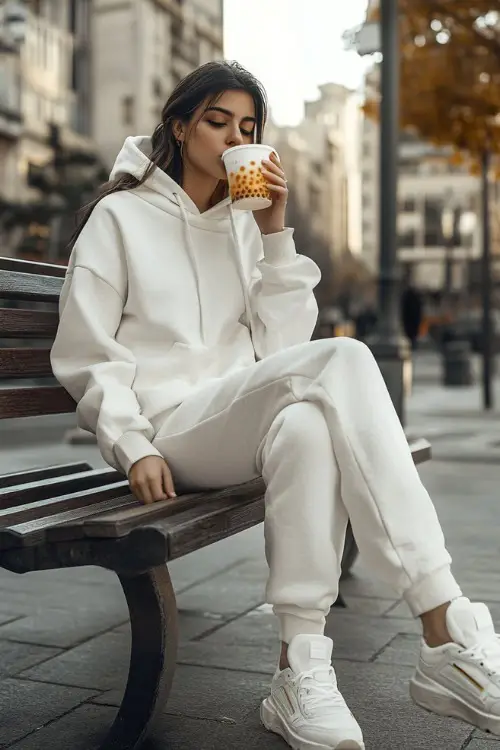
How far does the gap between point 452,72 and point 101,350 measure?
12.2 m

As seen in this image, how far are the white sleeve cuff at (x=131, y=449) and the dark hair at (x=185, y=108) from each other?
73cm

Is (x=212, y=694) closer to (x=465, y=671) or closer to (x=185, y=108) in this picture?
(x=465, y=671)

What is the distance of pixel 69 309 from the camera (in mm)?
2865

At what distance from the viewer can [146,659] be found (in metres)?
2.48

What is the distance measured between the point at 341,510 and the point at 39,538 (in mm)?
640

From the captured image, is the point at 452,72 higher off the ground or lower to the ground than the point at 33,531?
higher

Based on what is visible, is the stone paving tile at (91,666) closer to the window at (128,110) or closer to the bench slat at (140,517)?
the bench slat at (140,517)

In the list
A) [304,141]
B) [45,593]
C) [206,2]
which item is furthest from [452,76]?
[304,141]

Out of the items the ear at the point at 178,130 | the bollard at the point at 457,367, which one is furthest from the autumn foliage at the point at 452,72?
the ear at the point at 178,130

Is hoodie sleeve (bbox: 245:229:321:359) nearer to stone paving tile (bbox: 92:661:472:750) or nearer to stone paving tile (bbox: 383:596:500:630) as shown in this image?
stone paving tile (bbox: 92:661:472:750)

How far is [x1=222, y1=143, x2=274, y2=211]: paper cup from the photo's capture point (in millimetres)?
2699

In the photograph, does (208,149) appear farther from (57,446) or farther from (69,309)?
(57,446)

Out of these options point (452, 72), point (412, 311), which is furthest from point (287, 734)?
point (412, 311)

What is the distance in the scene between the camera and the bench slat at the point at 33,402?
3068 mm
